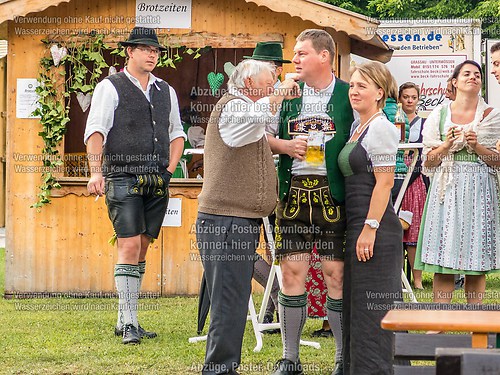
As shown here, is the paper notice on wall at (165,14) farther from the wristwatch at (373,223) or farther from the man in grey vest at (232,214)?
the wristwatch at (373,223)

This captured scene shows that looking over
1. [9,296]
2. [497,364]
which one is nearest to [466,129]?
[497,364]

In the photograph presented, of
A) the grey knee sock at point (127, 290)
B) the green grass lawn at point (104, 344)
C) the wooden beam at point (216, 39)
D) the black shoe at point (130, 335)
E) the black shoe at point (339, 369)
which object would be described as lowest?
the green grass lawn at point (104, 344)

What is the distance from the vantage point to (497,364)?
2.76m

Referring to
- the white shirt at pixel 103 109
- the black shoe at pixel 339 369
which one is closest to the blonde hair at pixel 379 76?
the black shoe at pixel 339 369

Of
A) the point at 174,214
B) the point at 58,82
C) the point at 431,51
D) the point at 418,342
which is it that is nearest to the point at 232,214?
the point at 418,342

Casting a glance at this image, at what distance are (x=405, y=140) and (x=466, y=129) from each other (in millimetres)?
2030

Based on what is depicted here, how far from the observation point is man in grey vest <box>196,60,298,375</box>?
5379 millimetres

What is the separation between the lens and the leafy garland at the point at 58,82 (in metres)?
10.1

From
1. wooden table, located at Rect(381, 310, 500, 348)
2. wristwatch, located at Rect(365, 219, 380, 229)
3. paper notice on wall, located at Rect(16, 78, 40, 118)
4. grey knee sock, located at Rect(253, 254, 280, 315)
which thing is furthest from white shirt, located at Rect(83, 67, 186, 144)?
wooden table, located at Rect(381, 310, 500, 348)

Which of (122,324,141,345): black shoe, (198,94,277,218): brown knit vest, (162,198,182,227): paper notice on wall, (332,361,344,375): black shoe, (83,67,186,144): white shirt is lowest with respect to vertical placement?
(122,324,141,345): black shoe

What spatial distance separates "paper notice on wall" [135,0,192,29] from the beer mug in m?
4.66

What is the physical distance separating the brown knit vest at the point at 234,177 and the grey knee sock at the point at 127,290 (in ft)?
6.97

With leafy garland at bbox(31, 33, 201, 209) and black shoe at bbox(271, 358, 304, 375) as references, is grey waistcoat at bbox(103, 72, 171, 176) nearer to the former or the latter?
black shoe at bbox(271, 358, 304, 375)

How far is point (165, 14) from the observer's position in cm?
1020
